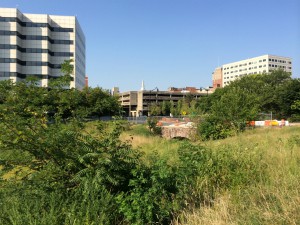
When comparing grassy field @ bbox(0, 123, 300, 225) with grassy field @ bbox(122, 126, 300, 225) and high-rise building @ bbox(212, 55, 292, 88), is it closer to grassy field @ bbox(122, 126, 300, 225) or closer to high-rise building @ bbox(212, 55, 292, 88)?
grassy field @ bbox(122, 126, 300, 225)

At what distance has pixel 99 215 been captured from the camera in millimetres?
3709

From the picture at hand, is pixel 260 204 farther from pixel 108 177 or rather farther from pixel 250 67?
pixel 250 67

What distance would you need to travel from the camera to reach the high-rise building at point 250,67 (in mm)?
161500

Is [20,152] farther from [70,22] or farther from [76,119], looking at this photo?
[70,22]

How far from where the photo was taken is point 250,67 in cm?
17188

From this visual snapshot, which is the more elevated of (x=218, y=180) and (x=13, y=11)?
(x=13, y=11)

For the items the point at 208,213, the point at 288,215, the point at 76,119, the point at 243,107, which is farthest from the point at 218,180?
the point at 243,107

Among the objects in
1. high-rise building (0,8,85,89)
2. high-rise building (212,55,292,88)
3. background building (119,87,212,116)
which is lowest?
background building (119,87,212,116)

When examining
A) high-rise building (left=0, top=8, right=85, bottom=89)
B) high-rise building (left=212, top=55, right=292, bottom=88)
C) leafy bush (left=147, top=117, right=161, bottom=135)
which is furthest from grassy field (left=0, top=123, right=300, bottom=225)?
high-rise building (left=212, top=55, right=292, bottom=88)

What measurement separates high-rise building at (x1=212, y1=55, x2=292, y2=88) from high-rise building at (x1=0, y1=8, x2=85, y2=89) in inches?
3851

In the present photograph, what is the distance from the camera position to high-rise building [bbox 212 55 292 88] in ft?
530

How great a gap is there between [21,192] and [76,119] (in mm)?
1624

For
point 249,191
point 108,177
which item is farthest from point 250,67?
point 108,177

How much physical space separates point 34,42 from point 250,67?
431 ft
